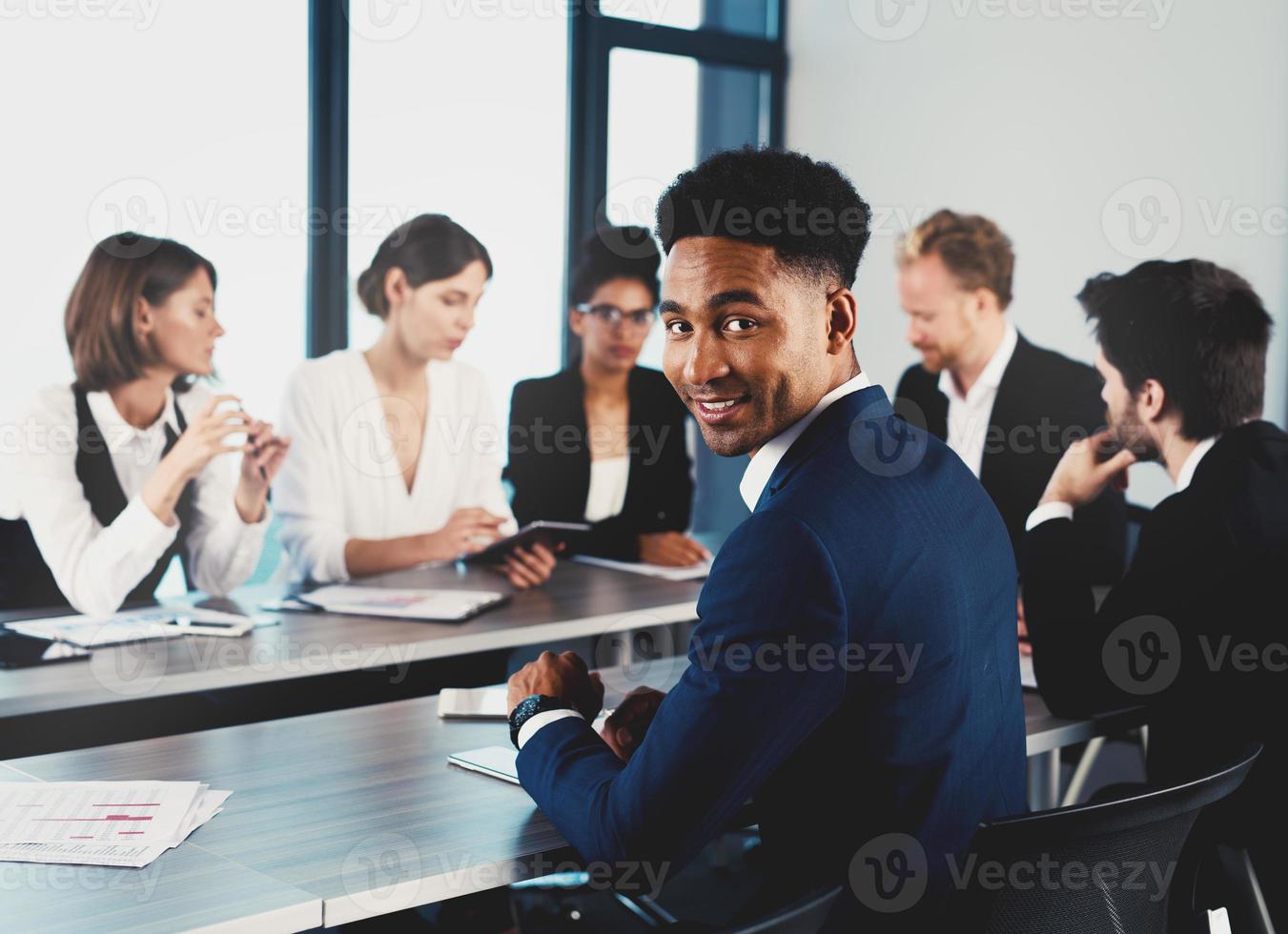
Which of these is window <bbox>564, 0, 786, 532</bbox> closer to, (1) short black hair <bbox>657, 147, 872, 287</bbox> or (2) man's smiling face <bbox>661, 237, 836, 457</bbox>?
(1) short black hair <bbox>657, 147, 872, 287</bbox>

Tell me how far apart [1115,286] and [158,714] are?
2.39m

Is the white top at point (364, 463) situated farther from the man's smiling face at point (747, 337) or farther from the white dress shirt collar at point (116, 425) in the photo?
the man's smiling face at point (747, 337)

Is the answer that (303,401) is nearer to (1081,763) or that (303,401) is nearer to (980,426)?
(980,426)

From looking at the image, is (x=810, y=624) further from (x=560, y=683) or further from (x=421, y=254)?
(x=421, y=254)

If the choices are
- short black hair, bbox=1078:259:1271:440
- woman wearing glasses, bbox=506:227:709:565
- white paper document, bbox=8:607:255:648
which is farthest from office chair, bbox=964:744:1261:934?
woman wearing glasses, bbox=506:227:709:565

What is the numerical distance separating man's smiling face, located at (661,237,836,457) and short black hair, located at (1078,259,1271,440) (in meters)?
1.44

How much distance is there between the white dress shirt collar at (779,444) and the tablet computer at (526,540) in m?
1.67

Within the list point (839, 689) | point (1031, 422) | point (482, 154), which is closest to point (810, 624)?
point (839, 689)

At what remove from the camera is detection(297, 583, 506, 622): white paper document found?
2928 millimetres

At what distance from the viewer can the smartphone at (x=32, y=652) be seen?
247cm

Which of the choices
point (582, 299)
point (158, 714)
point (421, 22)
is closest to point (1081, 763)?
point (582, 299)

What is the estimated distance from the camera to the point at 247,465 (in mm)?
3377

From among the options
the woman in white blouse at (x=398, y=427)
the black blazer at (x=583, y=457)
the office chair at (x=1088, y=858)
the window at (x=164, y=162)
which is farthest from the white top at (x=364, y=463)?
the office chair at (x=1088, y=858)

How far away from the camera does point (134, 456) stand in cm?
326
